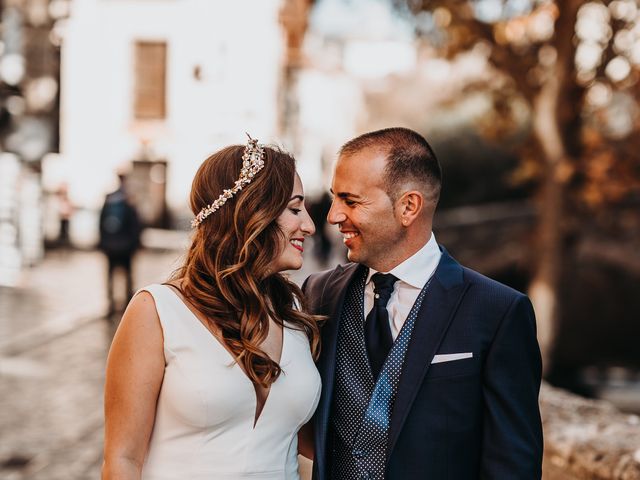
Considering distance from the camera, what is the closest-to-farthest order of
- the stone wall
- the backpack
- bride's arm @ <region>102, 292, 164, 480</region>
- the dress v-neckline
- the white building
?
bride's arm @ <region>102, 292, 164, 480</region>, the dress v-neckline, the stone wall, the backpack, the white building

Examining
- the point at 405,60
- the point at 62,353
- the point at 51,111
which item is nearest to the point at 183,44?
the point at 51,111

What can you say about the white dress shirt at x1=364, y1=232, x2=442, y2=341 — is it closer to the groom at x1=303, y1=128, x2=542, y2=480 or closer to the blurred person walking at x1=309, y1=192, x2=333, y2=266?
the groom at x1=303, y1=128, x2=542, y2=480

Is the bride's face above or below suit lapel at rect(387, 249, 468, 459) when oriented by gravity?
above

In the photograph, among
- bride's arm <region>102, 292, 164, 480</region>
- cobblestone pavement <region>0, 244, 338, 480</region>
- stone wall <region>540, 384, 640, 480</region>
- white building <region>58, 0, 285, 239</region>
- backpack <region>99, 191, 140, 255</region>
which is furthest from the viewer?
white building <region>58, 0, 285, 239</region>

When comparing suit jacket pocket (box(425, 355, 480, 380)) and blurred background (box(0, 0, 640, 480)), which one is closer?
suit jacket pocket (box(425, 355, 480, 380))

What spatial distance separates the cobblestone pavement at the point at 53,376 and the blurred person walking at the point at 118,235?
24.6 inches

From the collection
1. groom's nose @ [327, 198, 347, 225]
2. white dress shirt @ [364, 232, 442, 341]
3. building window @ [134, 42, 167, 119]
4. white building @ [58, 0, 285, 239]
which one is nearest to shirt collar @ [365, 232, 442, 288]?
white dress shirt @ [364, 232, 442, 341]

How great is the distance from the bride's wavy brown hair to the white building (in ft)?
78.4

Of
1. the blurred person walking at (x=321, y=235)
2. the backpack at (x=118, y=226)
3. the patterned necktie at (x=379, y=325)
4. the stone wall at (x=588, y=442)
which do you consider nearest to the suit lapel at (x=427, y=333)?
the patterned necktie at (x=379, y=325)

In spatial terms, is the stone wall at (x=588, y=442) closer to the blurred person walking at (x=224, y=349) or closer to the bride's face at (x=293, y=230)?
the blurred person walking at (x=224, y=349)

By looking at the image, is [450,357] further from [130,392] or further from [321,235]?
[321,235]

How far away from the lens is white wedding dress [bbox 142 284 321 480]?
2.56m

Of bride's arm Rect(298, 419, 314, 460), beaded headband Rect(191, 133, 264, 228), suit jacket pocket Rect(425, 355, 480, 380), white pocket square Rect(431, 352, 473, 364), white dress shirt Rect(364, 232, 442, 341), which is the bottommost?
bride's arm Rect(298, 419, 314, 460)

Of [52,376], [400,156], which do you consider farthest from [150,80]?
[400,156]
